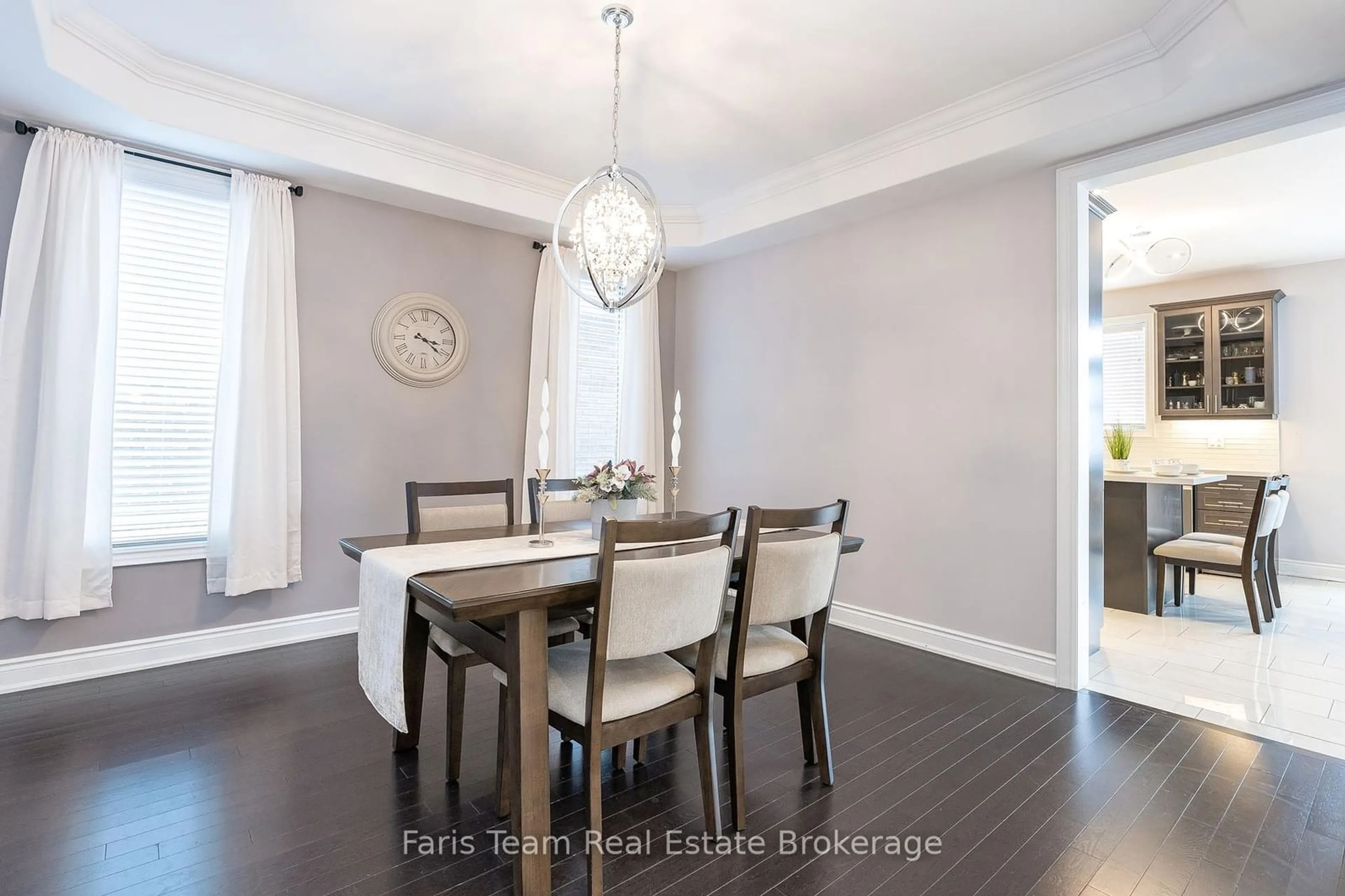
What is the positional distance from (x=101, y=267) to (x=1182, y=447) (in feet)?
28.3

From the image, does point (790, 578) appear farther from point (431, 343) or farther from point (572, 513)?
point (431, 343)

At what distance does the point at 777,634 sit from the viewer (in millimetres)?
Result: 2436

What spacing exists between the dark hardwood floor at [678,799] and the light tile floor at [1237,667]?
9.9 inches

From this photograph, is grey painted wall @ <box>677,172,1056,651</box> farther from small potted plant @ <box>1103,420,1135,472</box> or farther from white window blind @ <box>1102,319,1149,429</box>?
white window blind @ <box>1102,319,1149,429</box>

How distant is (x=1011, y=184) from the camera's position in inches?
140

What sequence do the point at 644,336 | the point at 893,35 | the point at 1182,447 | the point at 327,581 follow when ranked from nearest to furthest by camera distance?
the point at 893,35, the point at 327,581, the point at 644,336, the point at 1182,447

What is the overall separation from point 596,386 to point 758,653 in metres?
3.22

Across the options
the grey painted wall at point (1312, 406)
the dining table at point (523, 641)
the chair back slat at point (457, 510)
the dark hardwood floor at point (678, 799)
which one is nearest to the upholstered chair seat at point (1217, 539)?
the grey painted wall at point (1312, 406)

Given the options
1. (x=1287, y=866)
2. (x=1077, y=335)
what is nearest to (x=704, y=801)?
(x=1287, y=866)

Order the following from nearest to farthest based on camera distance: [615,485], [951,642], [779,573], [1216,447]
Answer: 1. [779,573]
2. [615,485]
3. [951,642]
4. [1216,447]

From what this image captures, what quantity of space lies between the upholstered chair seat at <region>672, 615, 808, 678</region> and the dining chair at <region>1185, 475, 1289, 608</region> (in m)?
3.93

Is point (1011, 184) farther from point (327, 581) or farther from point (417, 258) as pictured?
point (327, 581)

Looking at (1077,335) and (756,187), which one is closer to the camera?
(1077,335)

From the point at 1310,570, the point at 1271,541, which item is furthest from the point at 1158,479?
the point at 1310,570
